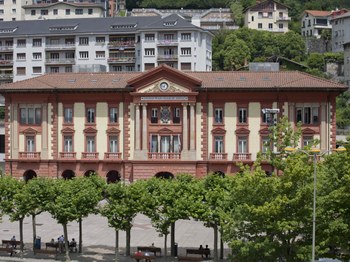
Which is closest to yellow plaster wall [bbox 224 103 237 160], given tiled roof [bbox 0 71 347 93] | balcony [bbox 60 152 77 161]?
tiled roof [bbox 0 71 347 93]

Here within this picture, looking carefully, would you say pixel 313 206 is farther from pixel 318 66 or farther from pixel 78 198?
pixel 318 66

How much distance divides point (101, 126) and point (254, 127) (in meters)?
16.2

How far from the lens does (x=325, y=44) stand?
170750mm

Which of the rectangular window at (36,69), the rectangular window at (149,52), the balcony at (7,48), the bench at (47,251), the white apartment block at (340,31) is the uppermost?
the white apartment block at (340,31)

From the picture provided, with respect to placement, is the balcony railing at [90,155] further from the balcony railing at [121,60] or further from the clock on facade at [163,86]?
the balcony railing at [121,60]

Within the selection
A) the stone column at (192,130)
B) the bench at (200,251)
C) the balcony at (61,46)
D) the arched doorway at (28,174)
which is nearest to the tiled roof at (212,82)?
the stone column at (192,130)

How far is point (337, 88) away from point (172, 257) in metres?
30.9

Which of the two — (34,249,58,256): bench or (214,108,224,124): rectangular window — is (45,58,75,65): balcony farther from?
(34,249,58,256): bench

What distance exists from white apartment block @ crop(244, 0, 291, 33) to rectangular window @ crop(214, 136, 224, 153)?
10127cm

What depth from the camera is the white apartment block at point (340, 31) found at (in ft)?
525

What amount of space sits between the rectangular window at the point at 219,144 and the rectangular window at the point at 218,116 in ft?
5.48

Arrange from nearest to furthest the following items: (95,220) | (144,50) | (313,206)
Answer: (313,206) < (95,220) < (144,50)

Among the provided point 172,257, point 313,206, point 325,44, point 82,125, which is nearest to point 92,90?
point 82,125

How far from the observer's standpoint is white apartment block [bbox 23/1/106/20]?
171 m
